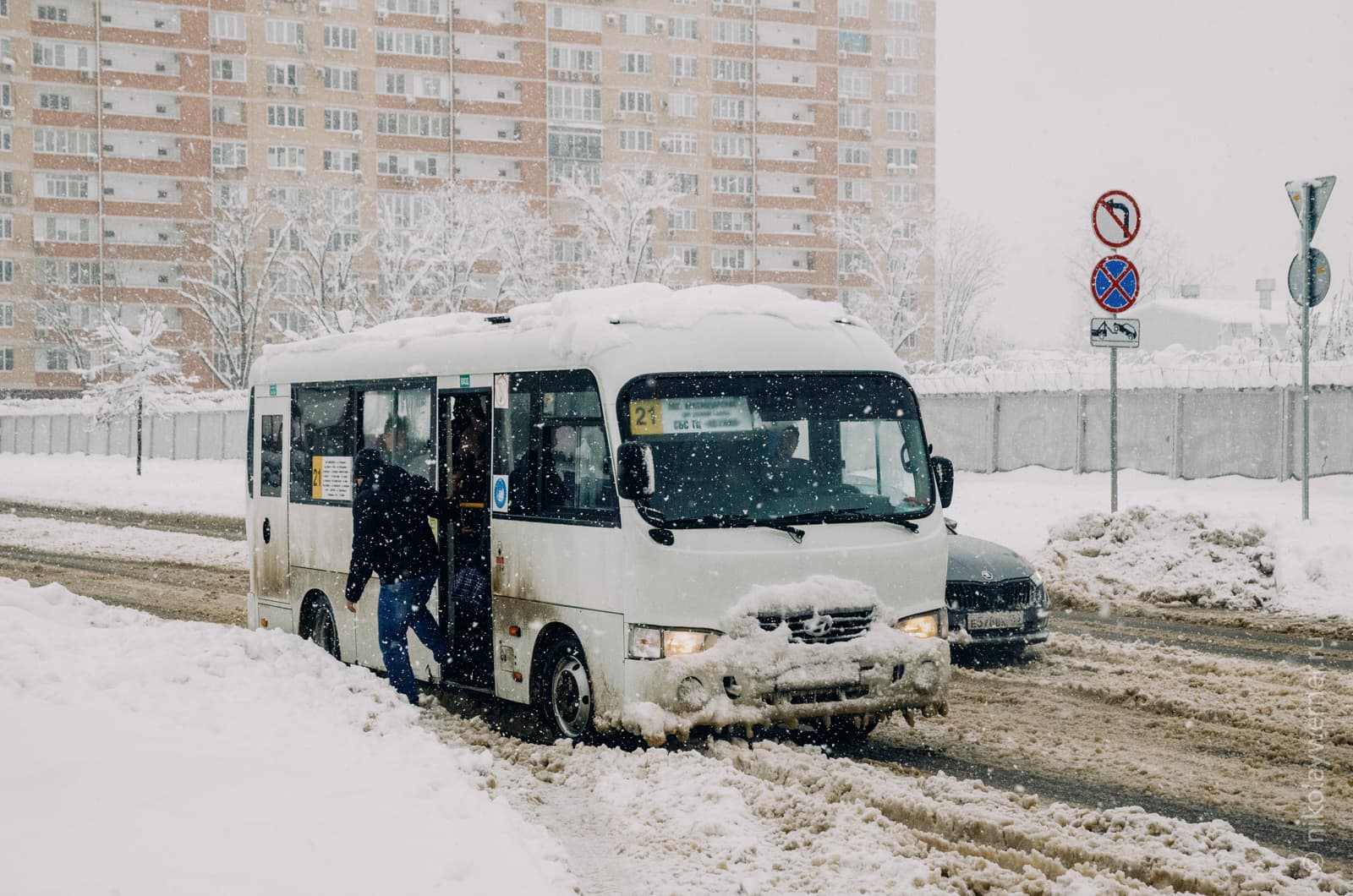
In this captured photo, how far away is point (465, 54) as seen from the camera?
9262cm

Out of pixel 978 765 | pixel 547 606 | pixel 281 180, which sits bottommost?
pixel 978 765

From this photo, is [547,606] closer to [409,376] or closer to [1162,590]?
[409,376]

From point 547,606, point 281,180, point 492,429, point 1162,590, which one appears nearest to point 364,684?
point 547,606

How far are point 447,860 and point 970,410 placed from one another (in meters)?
27.8

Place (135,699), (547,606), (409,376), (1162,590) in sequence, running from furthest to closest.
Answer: (1162,590) → (409,376) → (547,606) → (135,699)

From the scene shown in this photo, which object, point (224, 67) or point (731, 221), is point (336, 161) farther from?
point (731, 221)

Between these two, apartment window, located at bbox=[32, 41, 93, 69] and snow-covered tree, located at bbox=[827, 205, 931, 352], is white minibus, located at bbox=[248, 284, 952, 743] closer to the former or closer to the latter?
snow-covered tree, located at bbox=[827, 205, 931, 352]

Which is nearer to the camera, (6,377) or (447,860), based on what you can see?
(447,860)

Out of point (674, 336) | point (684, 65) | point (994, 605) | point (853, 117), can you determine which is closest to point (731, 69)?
point (684, 65)

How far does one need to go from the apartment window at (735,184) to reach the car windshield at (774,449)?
297 ft

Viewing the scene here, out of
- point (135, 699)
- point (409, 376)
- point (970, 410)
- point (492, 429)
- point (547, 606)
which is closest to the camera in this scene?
point (135, 699)

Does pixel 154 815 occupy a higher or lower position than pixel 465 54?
lower

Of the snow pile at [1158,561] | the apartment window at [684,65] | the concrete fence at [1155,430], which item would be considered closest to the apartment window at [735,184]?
the apartment window at [684,65]

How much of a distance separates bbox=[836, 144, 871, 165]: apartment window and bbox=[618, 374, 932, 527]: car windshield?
95206mm
